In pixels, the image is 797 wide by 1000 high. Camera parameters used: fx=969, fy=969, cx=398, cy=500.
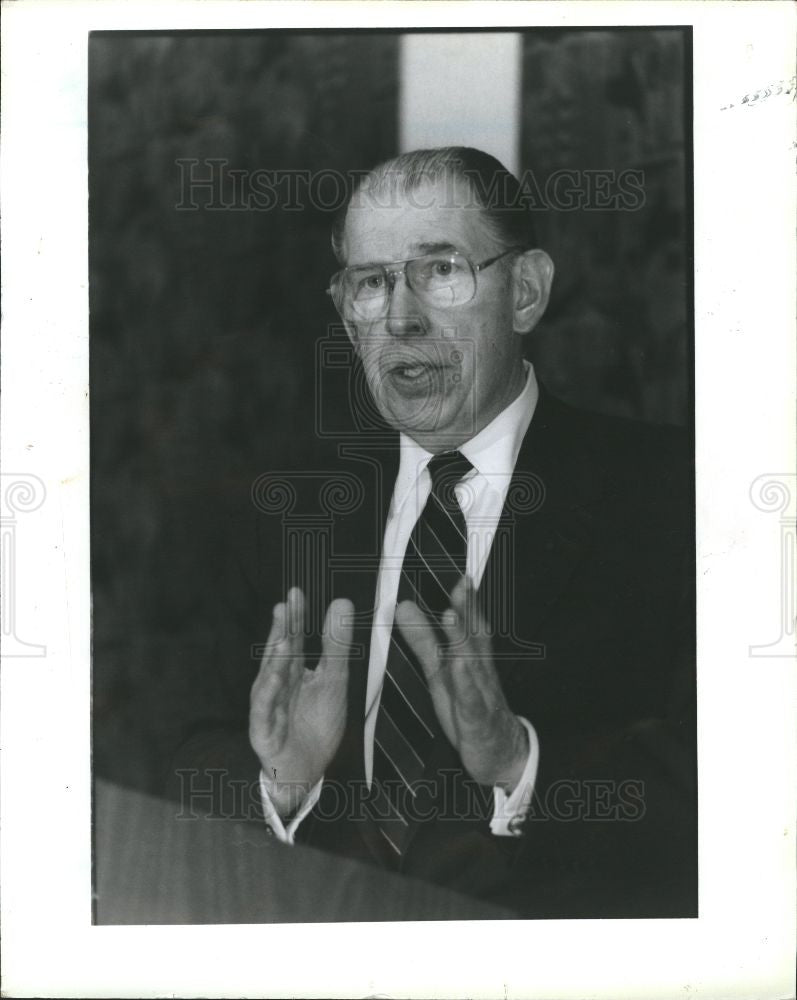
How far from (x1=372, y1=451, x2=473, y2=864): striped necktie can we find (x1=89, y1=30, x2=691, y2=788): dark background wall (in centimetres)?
31

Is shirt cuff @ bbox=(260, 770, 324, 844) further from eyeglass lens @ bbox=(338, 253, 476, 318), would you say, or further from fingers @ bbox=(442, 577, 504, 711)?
eyeglass lens @ bbox=(338, 253, 476, 318)

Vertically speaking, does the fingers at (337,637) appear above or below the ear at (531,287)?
below

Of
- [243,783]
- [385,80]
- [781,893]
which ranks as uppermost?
[385,80]

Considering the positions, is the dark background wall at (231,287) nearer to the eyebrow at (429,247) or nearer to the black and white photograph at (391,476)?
the black and white photograph at (391,476)

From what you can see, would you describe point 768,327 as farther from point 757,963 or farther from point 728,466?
point 757,963

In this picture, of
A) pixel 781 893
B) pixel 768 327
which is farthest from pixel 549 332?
pixel 781 893

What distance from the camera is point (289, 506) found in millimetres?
1872

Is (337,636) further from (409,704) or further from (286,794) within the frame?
(286,794)

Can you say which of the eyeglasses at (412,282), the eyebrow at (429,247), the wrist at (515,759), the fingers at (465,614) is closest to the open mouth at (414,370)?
the eyeglasses at (412,282)

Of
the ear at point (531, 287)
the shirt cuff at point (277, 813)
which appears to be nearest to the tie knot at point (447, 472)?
the ear at point (531, 287)

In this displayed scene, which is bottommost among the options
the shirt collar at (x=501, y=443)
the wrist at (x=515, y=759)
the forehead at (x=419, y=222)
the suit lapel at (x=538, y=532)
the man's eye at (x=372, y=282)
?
the wrist at (x=515, y=759)

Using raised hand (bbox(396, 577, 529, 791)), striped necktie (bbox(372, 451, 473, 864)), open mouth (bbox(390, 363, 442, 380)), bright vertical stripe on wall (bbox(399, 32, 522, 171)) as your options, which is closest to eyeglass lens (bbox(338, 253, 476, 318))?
open mouth (bbox(390, 363, 442, 380))

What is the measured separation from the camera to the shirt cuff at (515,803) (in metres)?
1.87

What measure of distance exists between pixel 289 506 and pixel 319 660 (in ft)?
0.99
